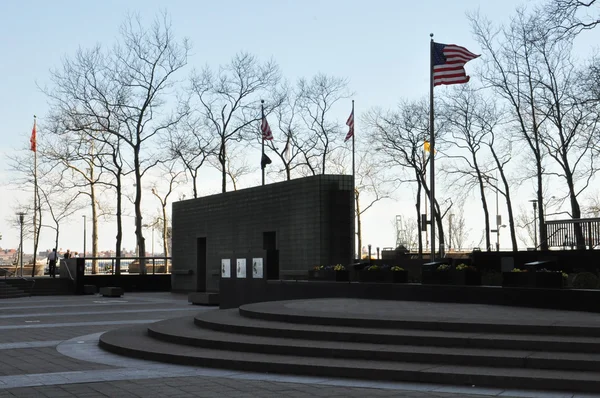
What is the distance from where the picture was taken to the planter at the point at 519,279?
17547 mm

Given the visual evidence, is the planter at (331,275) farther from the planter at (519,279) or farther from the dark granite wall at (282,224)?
the planter at (519,279)

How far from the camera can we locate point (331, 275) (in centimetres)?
2444

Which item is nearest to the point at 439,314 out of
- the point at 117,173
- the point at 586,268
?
the point at 586,268

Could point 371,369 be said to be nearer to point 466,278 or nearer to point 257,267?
point 466,278

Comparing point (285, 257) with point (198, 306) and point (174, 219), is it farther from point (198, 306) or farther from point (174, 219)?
point (174, 219)

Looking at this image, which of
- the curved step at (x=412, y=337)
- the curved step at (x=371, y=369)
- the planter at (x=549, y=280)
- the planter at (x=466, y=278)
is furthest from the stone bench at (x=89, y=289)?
the planter at (x=549, y=280)

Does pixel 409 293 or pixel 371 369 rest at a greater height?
pixel 409 293

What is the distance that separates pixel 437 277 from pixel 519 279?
2910 mm

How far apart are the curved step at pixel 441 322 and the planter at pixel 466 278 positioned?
143 inches

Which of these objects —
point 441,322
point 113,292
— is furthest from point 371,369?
point 113,292

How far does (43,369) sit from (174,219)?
108 ft

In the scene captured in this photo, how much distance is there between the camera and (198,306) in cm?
3028

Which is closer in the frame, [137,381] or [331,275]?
[137,381]

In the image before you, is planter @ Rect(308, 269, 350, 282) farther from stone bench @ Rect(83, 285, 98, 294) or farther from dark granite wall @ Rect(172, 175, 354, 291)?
stone bench @ Rect(83, 285, 98, 294)
